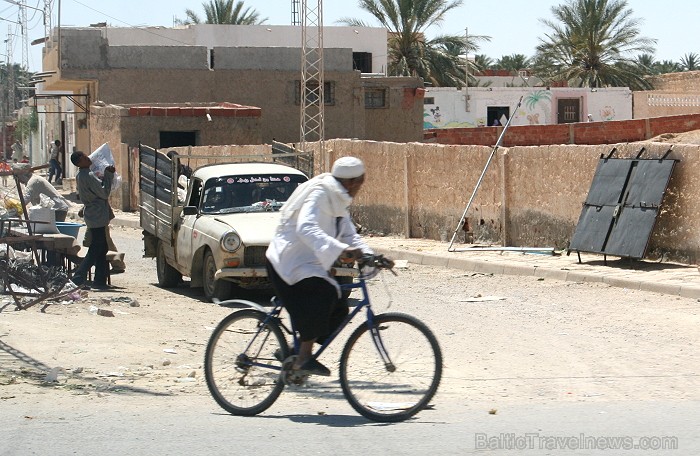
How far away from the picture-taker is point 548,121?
58188mm

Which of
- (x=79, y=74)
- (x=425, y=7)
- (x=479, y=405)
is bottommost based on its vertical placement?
(x=479, y=405)

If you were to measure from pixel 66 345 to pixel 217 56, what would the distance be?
30.2 m

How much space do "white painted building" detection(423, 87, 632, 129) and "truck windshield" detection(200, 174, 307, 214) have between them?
138 ft

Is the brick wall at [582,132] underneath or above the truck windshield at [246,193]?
above

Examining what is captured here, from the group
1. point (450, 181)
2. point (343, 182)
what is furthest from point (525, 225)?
point (343, 182)

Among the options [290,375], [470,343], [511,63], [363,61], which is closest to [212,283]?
[470,343]

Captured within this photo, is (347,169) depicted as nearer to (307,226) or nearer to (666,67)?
(307,226)

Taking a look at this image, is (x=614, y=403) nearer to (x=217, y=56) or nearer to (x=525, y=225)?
(x=525, y=225)

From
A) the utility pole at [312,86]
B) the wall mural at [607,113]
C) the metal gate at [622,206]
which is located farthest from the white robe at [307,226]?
the wall mural at [607,113]

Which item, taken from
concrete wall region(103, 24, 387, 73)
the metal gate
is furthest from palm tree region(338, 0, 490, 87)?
the metal gate

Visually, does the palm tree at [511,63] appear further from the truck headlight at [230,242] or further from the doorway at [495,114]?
the truck headlight at [230,242]

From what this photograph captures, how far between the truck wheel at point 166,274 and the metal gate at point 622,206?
550cm

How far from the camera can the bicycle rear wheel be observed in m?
7.03

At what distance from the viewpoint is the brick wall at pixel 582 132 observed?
37062 millimetres
